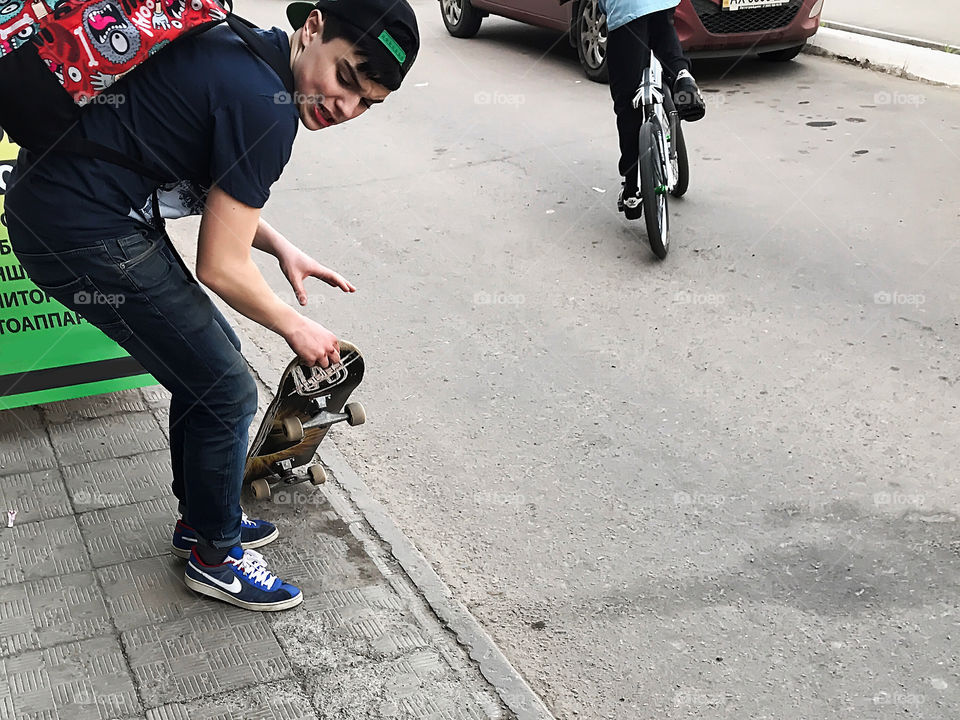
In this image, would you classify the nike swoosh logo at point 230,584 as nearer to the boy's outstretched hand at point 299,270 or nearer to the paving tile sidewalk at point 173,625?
the paving tile sidewalk at point 173,625

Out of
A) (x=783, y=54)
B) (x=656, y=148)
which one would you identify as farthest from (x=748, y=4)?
(x=656, y=148)

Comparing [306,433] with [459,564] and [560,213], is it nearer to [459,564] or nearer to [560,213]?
[459,564]

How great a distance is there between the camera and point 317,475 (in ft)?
12.5

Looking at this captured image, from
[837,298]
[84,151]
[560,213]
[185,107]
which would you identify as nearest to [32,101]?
[84,151]

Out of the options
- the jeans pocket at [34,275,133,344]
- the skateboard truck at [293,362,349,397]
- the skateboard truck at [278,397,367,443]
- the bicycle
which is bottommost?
the bicycle

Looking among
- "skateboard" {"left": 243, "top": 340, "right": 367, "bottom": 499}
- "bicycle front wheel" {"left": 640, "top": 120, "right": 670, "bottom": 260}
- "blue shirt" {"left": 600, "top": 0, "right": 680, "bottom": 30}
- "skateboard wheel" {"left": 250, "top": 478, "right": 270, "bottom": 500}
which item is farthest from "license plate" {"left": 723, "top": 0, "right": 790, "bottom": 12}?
"skateboard wheel" {"left": 250, "top": 478, "right": 270, "bottom": 500}

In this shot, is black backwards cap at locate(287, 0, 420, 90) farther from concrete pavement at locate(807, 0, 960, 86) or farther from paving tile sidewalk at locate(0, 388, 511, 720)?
concrete pavement at locate(807, 0, 960, 86)

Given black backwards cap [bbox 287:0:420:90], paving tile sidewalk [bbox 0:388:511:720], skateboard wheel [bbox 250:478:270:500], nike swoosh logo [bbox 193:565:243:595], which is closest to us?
black backwards cap [bbox 287:0:420:90]

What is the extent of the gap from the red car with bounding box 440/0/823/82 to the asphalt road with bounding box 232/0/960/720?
1.44 metres

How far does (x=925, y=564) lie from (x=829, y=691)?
2.56ft

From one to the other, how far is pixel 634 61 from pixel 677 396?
2.40m

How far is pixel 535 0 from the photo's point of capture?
11.2 metres

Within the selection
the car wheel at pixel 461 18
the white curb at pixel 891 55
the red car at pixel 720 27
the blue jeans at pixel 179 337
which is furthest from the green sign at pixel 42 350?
the car wheel at pixel 461 18

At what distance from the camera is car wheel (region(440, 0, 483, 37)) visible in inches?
495
